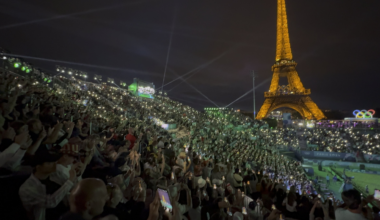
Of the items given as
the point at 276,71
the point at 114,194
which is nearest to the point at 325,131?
the point at 276,71

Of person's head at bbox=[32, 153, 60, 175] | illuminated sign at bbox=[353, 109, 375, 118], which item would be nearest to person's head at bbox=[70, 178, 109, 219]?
person's head at bbox=[32, 153, 60, 175]

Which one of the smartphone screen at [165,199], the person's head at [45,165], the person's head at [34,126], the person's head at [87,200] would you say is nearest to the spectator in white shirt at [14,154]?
the person's head at [45,165]

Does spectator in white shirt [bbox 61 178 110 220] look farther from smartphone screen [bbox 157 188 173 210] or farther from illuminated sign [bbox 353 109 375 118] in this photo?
illuminated sign [bbox 353 109 375 118]

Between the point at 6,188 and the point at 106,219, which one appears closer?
the point at 106,219

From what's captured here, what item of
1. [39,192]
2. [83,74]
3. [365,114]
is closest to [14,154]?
[39,192]

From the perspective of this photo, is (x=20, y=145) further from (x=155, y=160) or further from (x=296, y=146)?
(x=296, y=146)

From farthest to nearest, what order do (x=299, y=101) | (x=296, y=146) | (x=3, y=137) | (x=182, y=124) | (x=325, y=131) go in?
1. (x=299, y=101)
2. (x=325, y=131)
3. (x=296, y=146)
4. (x=182, y=124)
5. (x=3, y=137)

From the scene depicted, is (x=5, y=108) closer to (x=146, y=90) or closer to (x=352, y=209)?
(x=352, y=209)
